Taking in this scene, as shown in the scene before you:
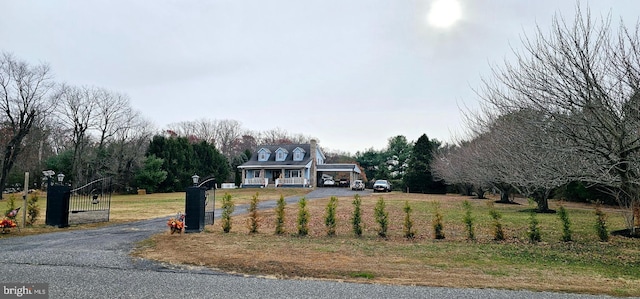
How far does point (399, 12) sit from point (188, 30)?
7.79 meters

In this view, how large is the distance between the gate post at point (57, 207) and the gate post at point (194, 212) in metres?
4.34

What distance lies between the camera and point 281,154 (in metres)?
44.3

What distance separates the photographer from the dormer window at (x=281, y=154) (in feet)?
145

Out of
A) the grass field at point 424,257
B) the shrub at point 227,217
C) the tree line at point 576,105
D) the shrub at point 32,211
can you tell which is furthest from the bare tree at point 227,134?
the tree line at point 576,105

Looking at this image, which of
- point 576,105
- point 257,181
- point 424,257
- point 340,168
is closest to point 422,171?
point 340,168

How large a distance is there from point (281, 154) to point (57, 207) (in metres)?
32.8

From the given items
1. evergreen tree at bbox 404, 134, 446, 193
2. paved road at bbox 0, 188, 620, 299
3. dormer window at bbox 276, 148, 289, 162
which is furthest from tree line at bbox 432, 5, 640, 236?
dormer window at bbox 276, 148, 289, 162

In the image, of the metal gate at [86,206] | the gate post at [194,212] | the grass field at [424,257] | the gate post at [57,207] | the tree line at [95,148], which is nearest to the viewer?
the grass field at [424,257]

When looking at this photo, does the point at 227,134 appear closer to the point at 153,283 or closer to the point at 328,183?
the point at 328,183

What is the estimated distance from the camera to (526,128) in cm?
960

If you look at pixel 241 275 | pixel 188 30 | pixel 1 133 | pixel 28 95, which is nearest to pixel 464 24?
pixel 188 30

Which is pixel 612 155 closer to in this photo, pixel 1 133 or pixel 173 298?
pixel 173 298

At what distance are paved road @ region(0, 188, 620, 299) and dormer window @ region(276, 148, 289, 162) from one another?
36.9m

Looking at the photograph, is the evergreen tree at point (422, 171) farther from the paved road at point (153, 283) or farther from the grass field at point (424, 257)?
the paved road at point (153, 283)
